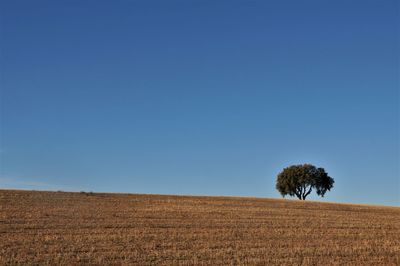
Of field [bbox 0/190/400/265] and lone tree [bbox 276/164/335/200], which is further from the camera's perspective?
lone tree [bbox 276/164/335/200]

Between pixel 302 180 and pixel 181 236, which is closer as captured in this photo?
pixel 181 236

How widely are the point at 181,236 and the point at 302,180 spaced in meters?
65.5

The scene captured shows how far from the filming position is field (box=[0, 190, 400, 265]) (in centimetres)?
2220

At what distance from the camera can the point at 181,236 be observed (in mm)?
28000

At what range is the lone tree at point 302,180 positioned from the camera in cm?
9175

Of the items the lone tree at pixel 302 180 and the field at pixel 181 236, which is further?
the lone tree at pixel 302 180

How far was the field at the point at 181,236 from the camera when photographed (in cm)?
2220

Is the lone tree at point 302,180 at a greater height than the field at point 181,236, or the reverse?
the lone tree at point 302,180

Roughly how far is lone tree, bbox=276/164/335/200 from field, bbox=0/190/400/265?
47.9m

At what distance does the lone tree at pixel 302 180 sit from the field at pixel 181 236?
4791 cm

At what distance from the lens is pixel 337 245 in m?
26.9

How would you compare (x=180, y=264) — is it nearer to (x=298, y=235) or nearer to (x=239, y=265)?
(x=239, y=265)

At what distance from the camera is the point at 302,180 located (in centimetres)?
9131

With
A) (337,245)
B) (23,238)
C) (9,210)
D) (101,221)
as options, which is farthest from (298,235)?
(9,210)
